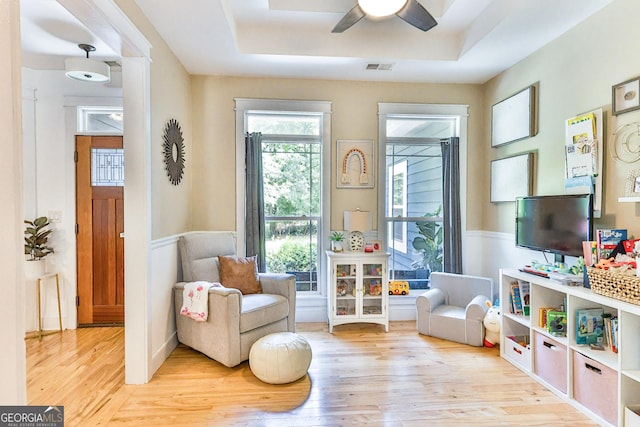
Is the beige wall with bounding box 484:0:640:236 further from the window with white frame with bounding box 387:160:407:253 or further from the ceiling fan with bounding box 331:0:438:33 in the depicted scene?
the ceiling fan with bounding box 331:0:438:33

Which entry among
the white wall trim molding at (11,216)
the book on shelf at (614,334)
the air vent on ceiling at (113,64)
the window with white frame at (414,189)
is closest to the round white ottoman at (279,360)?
the white wall trim molding at (11,216)

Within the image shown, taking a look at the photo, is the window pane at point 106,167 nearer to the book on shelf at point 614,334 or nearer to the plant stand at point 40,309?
the plant stand at point 40,309

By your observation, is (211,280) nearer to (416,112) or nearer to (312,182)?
(312,182)

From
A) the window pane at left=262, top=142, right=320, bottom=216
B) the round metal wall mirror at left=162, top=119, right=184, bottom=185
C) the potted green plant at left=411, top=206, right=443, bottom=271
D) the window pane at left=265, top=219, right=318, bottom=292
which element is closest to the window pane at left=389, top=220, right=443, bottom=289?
the potted green plant at left=411, top=206, right=443, bottom=271

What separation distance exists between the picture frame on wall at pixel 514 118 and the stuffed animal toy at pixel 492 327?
1704mm

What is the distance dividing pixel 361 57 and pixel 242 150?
1.59 m

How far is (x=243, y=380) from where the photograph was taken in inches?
99.2

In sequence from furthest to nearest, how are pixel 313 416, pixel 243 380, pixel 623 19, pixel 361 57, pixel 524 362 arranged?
pixel 361 57
pixel 524 362
pixel 243 380
pixel 623 19
pixel 313 416

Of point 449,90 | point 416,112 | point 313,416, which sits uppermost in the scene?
point 449,90

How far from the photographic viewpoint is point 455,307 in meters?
3.51

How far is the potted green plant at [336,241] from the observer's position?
3.64 metres

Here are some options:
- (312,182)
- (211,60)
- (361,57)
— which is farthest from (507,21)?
A: (211,60)

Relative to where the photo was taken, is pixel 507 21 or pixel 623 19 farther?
pixel 507 21

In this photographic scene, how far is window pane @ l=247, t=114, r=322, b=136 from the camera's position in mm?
3871
